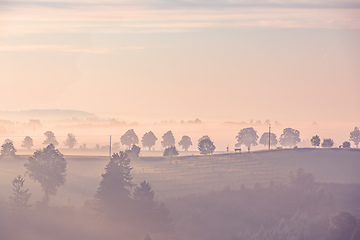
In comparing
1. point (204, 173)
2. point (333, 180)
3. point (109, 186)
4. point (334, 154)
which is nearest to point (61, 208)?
point (109, 186)

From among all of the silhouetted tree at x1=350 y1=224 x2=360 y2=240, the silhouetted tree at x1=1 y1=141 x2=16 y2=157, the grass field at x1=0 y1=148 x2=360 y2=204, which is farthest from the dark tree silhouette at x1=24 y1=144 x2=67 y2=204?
the silhouetted tree at x1=350 y1=224 x2=360 y2=240

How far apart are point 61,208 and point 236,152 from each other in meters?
70.4

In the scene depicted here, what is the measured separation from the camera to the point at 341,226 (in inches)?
5089

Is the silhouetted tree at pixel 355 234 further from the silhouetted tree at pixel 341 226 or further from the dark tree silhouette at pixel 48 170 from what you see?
the dark tree silhouette at pixel 48 170

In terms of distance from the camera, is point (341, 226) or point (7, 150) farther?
point (7, 150)

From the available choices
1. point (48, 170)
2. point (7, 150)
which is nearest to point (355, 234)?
point (48, 170)

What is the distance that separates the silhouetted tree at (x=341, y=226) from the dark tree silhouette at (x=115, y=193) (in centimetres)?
3360

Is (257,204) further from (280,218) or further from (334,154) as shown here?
(334,154)

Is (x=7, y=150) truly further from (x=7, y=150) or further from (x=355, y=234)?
(x=355, y=234)

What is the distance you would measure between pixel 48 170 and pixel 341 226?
179 feet

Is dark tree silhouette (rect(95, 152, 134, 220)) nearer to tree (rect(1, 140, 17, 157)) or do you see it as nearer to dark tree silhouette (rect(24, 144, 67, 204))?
dark tree silhouette (rect(24, 144, 67, 204))

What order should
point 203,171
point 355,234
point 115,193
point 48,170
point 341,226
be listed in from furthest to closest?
point 203,171 < point 48,170 < point 341,226 < point 115,193 < point 355,234

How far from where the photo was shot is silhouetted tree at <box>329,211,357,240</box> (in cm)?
12850

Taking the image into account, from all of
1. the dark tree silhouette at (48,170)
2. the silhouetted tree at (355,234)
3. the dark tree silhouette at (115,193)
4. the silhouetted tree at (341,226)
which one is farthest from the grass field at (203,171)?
the silhouetted tree at (355,234)
